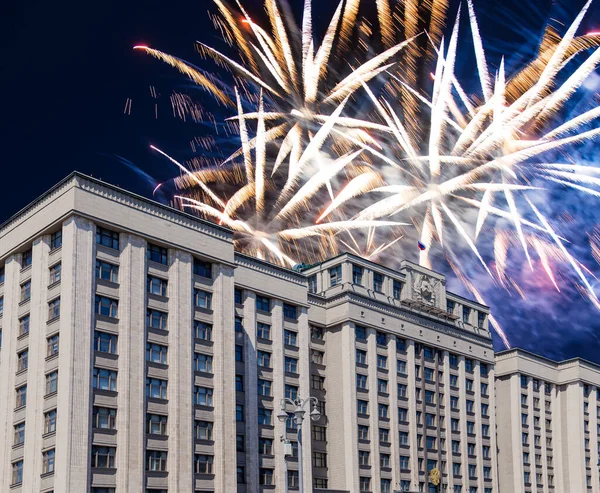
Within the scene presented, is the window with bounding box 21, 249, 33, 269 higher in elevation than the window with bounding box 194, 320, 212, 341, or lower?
higher

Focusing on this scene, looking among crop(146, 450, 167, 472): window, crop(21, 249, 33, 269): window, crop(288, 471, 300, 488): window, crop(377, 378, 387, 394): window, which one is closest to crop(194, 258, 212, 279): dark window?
crop(21, 249, 33, 269): window

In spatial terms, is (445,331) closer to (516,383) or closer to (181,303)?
(516,383)

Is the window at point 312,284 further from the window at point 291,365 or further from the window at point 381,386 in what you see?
the window at point 291,365

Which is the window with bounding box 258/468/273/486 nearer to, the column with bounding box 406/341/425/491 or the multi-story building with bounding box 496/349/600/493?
the column with bounding box 406/341/425/491

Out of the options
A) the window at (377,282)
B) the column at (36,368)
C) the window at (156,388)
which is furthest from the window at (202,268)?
the window at (377,282)

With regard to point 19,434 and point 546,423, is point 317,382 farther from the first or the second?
point 546,423

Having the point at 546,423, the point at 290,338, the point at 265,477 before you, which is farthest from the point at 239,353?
the point at 546,423
